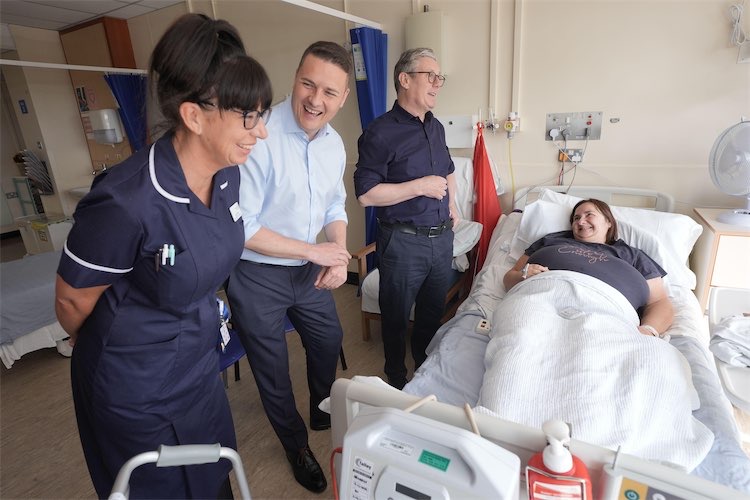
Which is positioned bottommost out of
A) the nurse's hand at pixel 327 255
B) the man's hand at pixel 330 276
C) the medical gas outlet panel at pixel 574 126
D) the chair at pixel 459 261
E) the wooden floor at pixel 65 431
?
the wooden floor at pixel 65 431

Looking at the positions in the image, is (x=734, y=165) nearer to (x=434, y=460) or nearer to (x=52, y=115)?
(x=434, y=460)

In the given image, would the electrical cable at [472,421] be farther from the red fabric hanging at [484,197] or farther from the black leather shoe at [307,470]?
the red fabric hanging at [484,197]

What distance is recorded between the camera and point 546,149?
8.93 feet

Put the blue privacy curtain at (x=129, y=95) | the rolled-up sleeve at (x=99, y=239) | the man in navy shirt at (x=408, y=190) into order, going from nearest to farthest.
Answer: the rolled-up sleeve at (x=99, y=239) < the man in navy shirt at (x=408, y=190) < the blue privacy curtain at (x=129, y=95)

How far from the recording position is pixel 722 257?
2104mm

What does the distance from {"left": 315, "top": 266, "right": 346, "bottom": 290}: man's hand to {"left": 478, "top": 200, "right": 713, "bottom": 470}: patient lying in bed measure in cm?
59

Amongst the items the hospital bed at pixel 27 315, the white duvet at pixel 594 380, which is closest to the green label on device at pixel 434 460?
the white duvet at pixel 594 380

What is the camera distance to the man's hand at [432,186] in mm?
1966

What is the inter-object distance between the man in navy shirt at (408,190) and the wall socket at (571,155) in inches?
35.6

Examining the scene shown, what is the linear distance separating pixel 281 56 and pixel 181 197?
2.97 m

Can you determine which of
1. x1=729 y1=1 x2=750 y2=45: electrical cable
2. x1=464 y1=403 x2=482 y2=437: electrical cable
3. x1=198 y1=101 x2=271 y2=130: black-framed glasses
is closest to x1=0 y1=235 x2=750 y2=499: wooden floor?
x1=464 y1=403 x2=482 y2=437: electrical cable

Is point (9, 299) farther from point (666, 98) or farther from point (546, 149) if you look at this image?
point (666, 98)

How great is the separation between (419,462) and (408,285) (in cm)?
148

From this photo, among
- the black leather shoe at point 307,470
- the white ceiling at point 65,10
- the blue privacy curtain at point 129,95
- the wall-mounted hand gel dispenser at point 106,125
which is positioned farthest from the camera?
the wall-mounted hand gel dispenser at point 106,125
